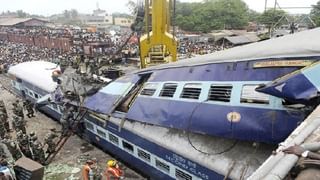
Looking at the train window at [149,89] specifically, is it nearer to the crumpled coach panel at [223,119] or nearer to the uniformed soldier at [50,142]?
the crumpled coach panel at [223,119]

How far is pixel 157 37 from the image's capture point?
56.0 feet

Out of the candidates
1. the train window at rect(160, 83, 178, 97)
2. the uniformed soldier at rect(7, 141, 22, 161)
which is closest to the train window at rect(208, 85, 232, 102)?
the train window at rect(160, 83, 178, 97)

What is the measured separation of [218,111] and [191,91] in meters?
1.22

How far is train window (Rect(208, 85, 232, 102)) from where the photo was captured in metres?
7.31

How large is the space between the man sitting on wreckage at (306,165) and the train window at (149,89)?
666 centimetres

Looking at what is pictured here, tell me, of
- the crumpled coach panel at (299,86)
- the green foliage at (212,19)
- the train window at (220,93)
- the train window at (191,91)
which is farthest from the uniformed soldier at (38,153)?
the green foliage at (212,19)

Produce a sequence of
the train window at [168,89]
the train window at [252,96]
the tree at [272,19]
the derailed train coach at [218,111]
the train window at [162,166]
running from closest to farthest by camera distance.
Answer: the derailed train coach at [218,111] → the train window at [252,96] → the train window at [162,166] → the train window at [168,89] → the tree at [272,19]

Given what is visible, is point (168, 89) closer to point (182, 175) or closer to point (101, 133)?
point (182, 175)

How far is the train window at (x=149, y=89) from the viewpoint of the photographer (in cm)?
955

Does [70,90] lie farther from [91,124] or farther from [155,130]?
[155,130]

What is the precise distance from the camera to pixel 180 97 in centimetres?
848

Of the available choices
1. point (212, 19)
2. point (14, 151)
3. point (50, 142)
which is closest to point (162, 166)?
point (50, 142)

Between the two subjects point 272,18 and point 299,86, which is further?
point 272,18

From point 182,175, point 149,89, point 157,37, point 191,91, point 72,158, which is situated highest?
point 157,37
